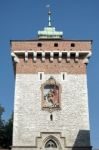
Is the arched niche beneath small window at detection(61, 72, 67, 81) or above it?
beneath

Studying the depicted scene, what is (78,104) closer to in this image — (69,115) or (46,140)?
(69,115)

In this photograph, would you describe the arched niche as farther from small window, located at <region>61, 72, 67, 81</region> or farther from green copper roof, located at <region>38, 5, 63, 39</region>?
green copper roof, located at <region>38, 5, 63, 39</region>

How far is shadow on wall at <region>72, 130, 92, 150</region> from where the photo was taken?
26.3 meters

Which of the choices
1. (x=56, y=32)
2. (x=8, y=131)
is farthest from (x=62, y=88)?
(x=8, y=131)

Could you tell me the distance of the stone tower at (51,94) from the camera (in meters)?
26.5

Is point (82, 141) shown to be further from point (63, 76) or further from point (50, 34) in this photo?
point (50, 34)

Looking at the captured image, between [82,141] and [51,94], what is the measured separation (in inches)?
145

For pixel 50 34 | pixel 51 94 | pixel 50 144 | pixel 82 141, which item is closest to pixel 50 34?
pixel 50 34

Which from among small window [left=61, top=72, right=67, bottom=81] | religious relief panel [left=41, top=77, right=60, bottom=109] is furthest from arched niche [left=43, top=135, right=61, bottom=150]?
small window [left=61, top=72, right=67, bottom=81]

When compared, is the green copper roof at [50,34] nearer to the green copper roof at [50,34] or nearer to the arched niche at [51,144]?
the green copper roof at [50,34]

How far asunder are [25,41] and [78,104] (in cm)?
572

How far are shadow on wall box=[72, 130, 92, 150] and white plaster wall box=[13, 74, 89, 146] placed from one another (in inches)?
5.3

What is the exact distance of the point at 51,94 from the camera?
28000 mm

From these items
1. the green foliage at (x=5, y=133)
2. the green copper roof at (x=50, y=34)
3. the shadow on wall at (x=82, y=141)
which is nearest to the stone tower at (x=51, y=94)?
the shadow on wall at (x=82, y=141)
